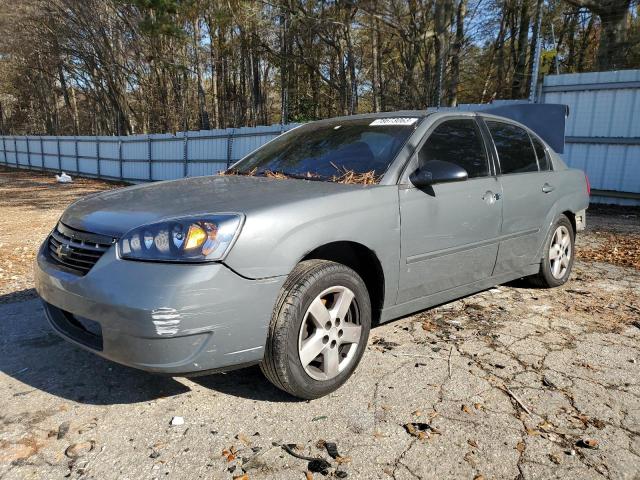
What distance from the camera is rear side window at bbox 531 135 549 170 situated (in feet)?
14.7

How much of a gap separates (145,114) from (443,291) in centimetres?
A: 3179

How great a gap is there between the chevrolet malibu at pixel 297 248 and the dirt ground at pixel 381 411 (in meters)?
0.30

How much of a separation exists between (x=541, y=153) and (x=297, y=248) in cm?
302

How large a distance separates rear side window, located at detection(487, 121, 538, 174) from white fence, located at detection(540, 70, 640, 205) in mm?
6715

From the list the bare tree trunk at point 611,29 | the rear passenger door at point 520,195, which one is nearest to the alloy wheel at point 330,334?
the rear passenger door at point 520,195

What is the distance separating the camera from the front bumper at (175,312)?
223 centimetres

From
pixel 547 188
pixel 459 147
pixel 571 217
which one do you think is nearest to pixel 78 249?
pixel 459 147

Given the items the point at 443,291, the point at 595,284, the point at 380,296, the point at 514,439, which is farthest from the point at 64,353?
the point at 595,284

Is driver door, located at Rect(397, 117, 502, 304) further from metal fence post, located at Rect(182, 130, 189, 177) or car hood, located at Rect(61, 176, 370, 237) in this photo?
metal fence post, located at Rect(182, 130, 189, 177)

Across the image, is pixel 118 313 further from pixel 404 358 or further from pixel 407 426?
pixel 404 358

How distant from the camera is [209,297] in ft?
7.43

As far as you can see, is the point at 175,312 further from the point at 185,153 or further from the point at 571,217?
the point at 185,153

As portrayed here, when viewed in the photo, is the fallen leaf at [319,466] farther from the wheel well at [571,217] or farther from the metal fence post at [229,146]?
the metal fence post at [229,146]

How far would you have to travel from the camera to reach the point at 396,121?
3.55 meters
